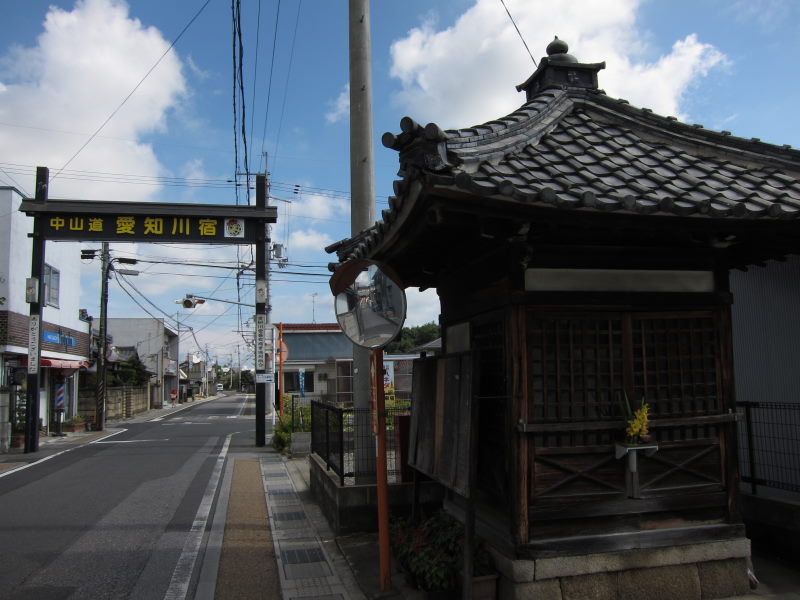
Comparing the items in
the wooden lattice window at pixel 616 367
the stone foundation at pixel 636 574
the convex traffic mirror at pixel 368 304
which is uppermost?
the convex traffic mirror at pixel 368 304

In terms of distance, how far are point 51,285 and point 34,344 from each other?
9.56m

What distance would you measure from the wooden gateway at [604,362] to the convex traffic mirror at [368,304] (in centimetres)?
32

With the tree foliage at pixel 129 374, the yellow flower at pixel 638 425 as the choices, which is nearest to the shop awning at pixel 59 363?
the tree foliage at pixel 129 374

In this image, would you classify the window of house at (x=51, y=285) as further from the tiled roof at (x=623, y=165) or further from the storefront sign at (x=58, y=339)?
the tiled roof at (x=623, y=165)

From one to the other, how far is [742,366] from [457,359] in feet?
17.8

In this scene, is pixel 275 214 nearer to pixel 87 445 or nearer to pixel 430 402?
pixel 87 445

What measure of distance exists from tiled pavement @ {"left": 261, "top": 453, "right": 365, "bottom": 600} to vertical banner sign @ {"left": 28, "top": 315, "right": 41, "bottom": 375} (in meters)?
11.0

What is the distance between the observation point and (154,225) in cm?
1902

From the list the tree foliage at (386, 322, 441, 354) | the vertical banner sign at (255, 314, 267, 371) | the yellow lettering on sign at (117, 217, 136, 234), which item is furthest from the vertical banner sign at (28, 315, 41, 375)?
the tree foliage at (386, 322, 441, 354)

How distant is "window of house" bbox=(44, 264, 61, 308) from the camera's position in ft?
84.8

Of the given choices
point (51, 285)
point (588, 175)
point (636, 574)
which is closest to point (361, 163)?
point (588, 175)

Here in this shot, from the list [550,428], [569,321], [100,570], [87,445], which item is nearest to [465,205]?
[569,321]

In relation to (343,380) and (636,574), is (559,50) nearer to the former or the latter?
(636,574)

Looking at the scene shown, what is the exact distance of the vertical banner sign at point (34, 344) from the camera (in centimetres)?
1816
